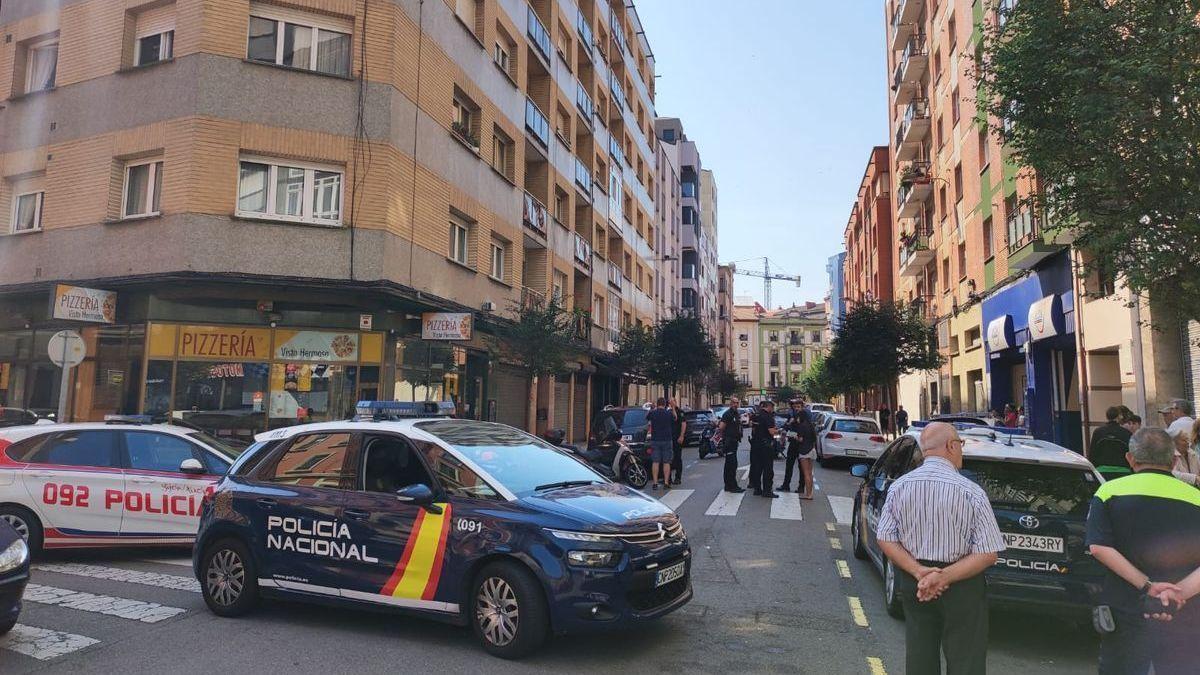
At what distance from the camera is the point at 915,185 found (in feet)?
105

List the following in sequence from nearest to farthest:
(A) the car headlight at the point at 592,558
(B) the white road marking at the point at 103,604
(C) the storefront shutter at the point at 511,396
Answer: (A) the car headlight at the point at 592,558
(B) the white road marking at the point at 103,604
(C) the storefront shutter at the point at 511,396

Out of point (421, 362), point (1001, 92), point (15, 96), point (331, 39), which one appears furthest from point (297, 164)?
point (1001, 92)

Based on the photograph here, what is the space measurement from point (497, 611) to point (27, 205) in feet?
57.9

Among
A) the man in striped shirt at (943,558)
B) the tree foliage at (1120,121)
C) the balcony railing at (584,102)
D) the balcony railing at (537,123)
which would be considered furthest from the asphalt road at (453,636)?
the balcony railing at (584,102)

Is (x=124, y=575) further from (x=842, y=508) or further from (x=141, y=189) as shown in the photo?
(x=141, y=189)

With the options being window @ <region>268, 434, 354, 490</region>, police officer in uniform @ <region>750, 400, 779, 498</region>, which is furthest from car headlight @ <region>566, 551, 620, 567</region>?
police officer in uniform @ <region>750, 400, 779, 498</region>

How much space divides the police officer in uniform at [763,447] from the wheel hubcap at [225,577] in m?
8.67

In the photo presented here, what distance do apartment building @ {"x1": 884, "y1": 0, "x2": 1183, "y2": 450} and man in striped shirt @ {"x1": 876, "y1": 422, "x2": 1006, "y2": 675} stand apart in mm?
7300

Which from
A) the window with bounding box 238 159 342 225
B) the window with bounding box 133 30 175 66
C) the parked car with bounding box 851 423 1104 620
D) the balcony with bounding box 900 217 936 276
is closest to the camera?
the parked car with bounding box 851 423 1104 620

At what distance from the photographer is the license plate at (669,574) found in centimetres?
519

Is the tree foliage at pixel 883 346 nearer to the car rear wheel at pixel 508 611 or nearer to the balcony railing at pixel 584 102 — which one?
the balcony railing at pixel 584 102

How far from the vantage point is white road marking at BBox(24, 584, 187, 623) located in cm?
607

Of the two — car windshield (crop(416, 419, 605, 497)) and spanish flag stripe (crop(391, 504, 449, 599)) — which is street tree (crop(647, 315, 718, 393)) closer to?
car windshield (crop(416, 419, 605, 497))

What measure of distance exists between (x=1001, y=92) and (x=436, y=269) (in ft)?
38.6
